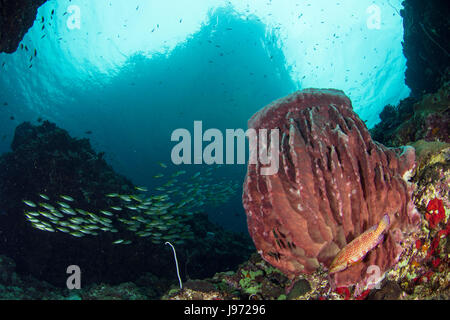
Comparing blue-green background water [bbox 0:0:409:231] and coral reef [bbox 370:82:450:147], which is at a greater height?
blue-green background water [bbox 0:0:409:231]

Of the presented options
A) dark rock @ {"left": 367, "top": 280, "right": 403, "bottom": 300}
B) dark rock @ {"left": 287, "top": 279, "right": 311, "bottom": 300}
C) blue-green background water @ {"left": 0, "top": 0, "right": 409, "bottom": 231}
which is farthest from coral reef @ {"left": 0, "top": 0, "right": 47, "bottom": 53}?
blue-green background water @ {"left": 0, "top": 0, "right": 409, "bottom": 231}

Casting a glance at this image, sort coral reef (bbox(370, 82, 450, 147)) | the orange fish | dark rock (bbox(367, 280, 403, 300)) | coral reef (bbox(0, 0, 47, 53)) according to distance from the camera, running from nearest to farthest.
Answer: the orange fish
dark rock (bbox(367, 280, 403, 300))
coral reef (bbox(370, 82, 450, 147))
coral reef (bbox(0, 0, 47, 53))

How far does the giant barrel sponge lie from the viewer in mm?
2443

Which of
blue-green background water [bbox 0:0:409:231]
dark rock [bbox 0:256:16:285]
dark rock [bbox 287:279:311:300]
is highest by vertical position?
blue-green background water [bbox 0:0:409:231]

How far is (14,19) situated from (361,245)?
36.6 ft

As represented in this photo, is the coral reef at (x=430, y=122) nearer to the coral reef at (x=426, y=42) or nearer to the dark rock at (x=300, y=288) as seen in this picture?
the dark rock at (x=300, y=288)

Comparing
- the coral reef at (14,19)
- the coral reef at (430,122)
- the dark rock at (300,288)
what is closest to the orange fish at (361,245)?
the dark rock at (300,288)

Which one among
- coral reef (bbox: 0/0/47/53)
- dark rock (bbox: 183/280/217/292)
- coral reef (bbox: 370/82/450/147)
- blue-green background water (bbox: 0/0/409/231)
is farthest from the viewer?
blue-green background water (bbox: 0/0/409/231)

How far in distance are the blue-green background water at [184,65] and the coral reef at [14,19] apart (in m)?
18.4

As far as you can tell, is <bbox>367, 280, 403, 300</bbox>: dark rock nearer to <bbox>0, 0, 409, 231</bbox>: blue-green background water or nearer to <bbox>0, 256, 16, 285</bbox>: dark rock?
<bbox>0, 256, 16, 285</bbox>: dark rock

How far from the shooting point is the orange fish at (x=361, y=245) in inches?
85.5

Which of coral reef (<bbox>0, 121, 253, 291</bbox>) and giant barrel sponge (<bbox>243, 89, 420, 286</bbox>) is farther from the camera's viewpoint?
coral reef (<bbox>0, 121, 253, 291</bbox>)

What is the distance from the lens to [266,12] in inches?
1250

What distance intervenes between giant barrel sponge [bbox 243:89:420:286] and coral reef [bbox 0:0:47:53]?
9236 millimetres
